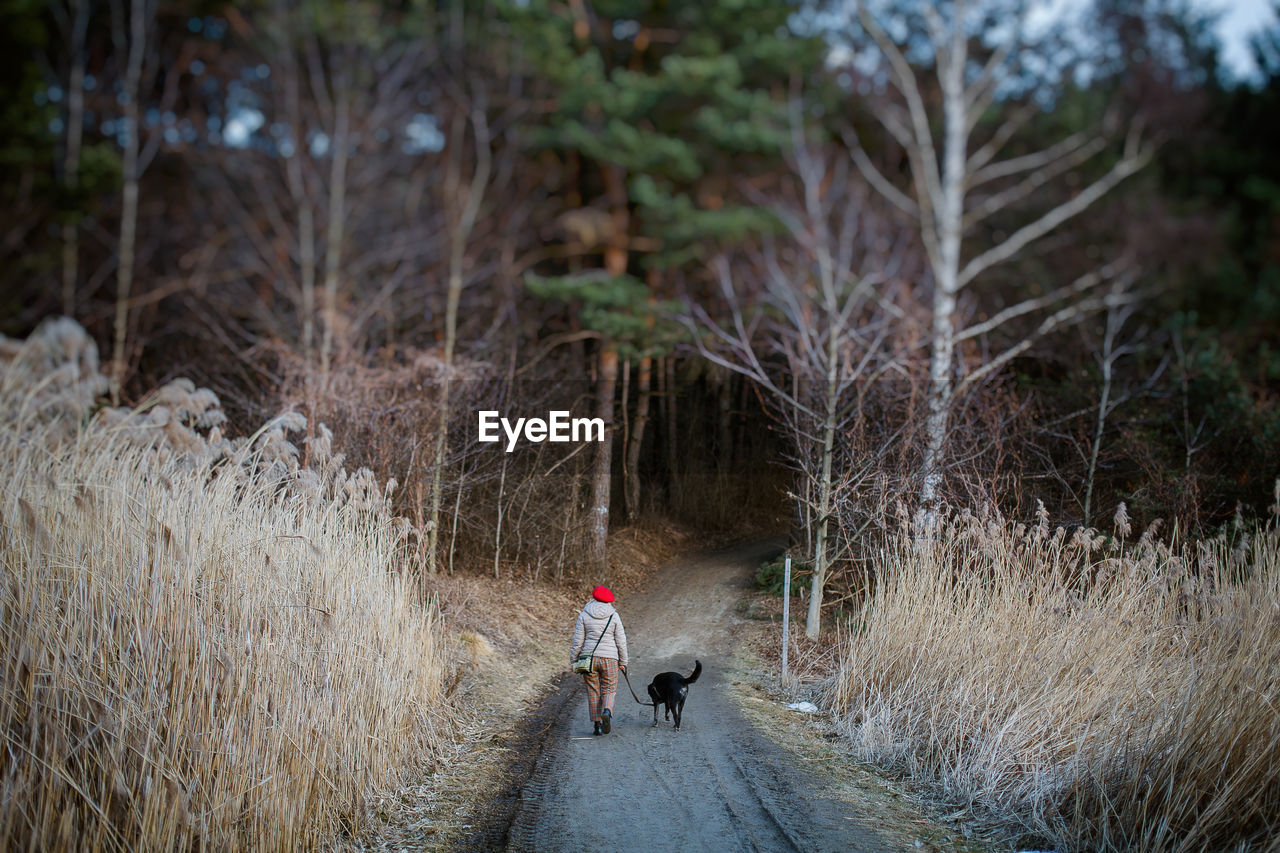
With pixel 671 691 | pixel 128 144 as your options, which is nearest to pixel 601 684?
pixel 671 691

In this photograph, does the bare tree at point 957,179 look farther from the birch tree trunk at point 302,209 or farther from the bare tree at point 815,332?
the birch tree trunk at point 302,209

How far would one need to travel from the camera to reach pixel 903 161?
1867 centimetres

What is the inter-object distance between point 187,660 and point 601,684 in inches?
124

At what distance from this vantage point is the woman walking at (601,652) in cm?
644

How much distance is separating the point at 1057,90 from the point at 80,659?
18.2 metres

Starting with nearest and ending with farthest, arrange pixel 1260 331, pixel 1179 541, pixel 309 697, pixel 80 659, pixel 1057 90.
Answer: pixel 80 659 < pixel 309 697 < pixel 1179 541 < pixel 1260 331 < pixel 1057 90

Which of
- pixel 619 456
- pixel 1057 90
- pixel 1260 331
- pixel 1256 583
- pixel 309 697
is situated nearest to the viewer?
pixel 309 697

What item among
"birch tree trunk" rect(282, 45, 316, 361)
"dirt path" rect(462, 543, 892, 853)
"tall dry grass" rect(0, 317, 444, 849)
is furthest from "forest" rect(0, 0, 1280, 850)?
"dirt path" rect(462, 543, 892, 853)

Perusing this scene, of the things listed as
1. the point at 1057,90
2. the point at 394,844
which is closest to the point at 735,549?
the point at 394,844

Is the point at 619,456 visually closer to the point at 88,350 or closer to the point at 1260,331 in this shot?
the point at 88,350

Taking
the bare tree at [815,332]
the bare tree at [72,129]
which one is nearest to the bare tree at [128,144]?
the bare tree at [72,129]

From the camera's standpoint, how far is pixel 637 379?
1073 cm

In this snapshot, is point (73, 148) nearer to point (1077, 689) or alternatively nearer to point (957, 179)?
point (957, 179)

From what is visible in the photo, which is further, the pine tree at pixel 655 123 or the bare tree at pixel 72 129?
the bare tree at pixel 72 129
